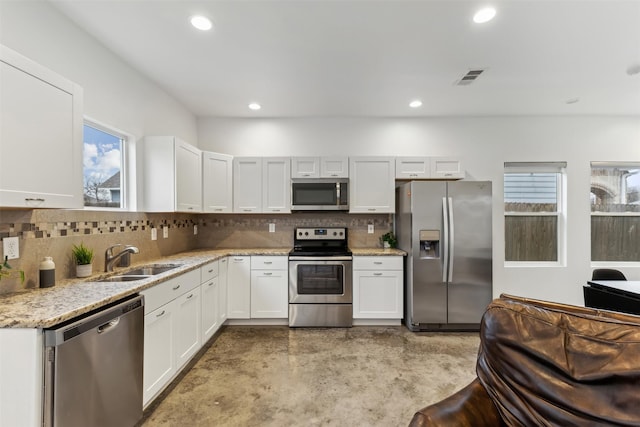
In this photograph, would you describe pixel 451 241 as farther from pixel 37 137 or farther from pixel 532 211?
pixel 37 137

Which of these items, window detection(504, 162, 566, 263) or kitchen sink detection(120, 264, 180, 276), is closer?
kitchen sink detection(120, 264, 180, 276)

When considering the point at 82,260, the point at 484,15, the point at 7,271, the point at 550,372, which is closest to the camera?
the point at 550,372

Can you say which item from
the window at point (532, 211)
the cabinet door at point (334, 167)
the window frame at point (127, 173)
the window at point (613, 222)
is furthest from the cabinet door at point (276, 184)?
the window at point (613, 222)

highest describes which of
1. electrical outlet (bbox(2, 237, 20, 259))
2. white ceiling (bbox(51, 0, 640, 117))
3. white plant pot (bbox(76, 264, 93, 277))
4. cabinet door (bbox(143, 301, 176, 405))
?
white ceiling (bbox(51, 0, 640, 117))

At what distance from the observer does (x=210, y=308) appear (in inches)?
113

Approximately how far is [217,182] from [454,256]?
10.1ft

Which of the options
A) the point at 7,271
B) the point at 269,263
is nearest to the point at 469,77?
the point at 269,263

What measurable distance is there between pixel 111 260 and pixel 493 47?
11.8 feet

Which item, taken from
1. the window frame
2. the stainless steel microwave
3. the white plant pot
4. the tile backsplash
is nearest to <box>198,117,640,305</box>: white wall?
the stainless steel microwave

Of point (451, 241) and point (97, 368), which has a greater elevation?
point (451, 241)

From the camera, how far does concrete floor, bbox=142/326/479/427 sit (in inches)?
76.0

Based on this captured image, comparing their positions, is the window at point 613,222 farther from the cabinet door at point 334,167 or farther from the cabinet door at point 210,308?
the cabinet door at point 210,308

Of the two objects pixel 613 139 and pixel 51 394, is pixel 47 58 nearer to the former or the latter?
pixel 51 394

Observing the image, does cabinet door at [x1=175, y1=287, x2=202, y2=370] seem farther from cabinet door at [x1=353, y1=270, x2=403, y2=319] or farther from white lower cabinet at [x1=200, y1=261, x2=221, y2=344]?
cabinet door at [x1=353, y1=270, x2=403, y2=319]
